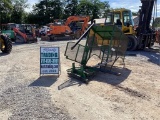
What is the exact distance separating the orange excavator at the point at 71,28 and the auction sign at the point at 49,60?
19708 millimetres

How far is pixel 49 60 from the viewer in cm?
946

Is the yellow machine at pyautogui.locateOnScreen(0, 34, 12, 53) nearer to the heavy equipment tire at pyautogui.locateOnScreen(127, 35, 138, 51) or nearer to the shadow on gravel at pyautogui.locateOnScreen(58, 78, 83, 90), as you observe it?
the heavy equipment tire at pyautogui.locateOnScreen(127, 35, 138, 51)

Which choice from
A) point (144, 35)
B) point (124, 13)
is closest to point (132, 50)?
point (144, 35)

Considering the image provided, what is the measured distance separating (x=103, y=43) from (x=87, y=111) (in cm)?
602

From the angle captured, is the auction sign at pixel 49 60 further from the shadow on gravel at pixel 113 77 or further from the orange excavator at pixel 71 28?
the orange excavator at pixel 71 28

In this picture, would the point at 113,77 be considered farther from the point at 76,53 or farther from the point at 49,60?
the point at 49,60

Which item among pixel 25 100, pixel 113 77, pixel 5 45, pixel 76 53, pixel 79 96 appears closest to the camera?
pixel 25 100

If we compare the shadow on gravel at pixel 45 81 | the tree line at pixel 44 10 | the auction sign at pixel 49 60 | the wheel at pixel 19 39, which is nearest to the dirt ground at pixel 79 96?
the shadow on gravel at pixel 45 81

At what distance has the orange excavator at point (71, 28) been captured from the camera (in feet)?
95.9

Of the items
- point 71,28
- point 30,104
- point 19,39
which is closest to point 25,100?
point 30,104

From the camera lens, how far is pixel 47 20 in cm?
6331

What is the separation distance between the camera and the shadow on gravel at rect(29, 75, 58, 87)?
27.6 feet

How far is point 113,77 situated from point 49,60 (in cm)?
233

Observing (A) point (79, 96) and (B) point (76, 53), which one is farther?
(B) point (76, 53)
